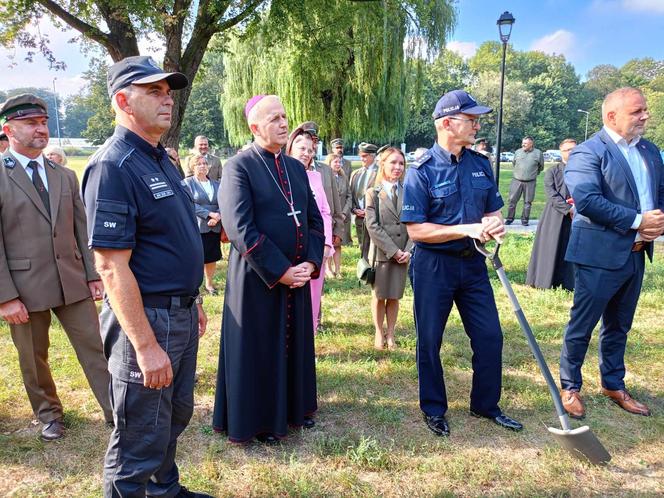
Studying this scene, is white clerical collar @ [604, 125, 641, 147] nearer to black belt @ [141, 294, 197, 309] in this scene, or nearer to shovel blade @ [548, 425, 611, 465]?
shovel blade @ [548, 425, 611, 465]

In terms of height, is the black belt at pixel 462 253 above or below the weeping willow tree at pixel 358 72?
below

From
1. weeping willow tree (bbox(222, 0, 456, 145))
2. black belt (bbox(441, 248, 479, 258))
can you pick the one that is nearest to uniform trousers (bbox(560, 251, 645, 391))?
black belt (bbox(441, 248, 479, 258))

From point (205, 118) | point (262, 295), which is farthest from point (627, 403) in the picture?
point (205, 118)

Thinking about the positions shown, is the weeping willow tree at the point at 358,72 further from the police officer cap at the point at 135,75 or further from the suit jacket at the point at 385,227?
the police officer cap at the point at 135,75

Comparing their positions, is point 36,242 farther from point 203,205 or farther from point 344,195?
point 344,195

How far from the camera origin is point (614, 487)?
10.1ft

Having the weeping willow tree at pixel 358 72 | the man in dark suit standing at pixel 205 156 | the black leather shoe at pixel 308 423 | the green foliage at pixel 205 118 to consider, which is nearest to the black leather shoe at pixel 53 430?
the black leather shoe at pixel 308 423

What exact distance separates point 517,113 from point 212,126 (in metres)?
35.7

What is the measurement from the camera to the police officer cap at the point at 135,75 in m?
2.22

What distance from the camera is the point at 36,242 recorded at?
3.49 metres

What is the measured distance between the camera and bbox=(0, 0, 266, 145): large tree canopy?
9.38m

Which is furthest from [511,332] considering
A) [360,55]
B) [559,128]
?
[559,128]

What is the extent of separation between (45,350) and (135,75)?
8.19 ft

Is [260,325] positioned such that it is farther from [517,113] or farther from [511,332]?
[517,113]
